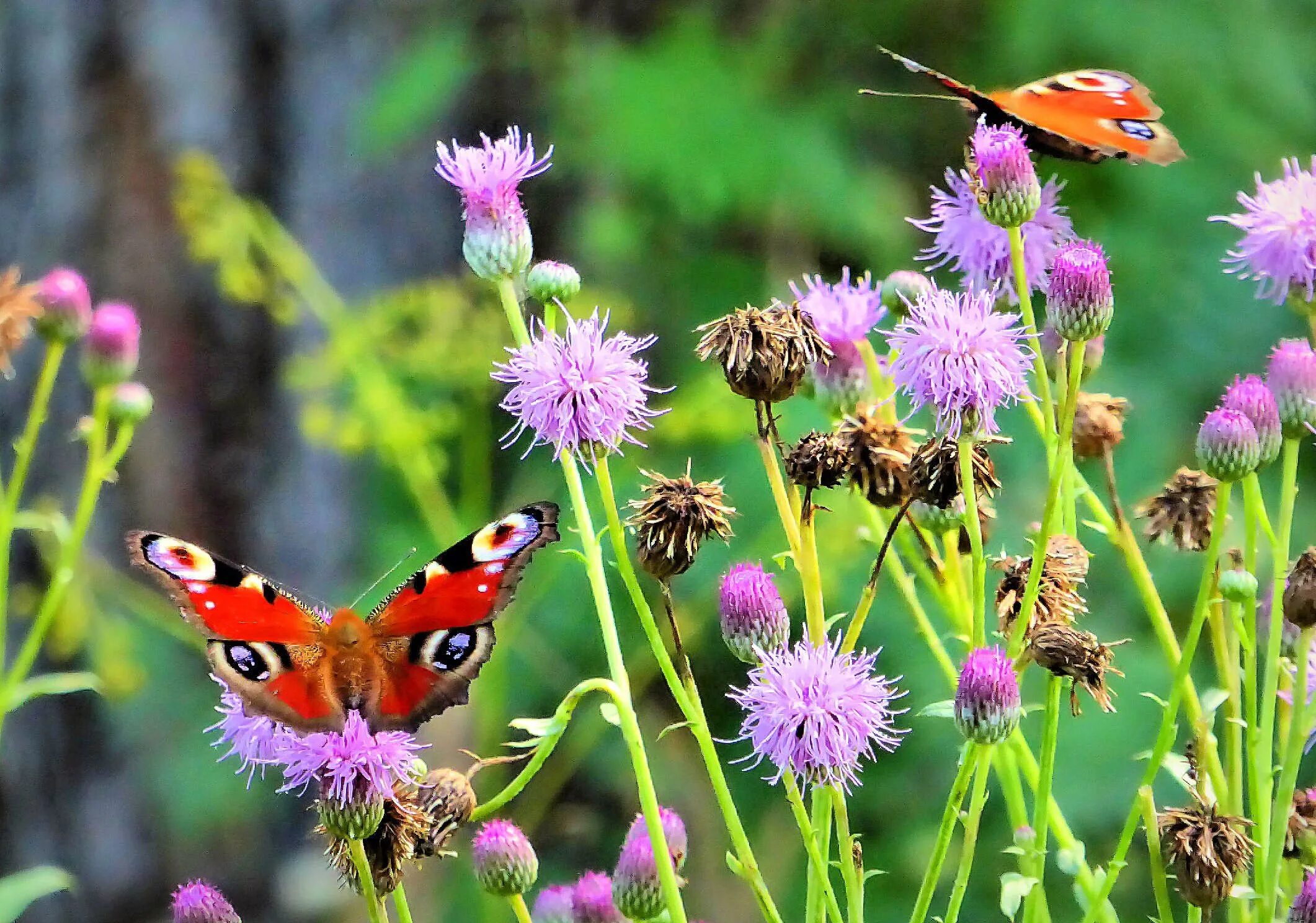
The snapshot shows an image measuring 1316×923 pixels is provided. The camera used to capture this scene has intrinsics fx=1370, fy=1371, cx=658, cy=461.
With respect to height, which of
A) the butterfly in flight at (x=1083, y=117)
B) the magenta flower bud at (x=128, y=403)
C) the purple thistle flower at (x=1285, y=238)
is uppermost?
the magenta flower bud at (x=128, y=403)

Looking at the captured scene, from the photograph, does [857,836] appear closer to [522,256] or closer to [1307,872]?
[1307,872]

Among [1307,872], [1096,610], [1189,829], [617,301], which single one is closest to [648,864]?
[1189,829]

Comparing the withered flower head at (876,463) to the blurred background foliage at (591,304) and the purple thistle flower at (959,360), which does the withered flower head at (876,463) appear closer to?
the purple thistle flower at (959,360)

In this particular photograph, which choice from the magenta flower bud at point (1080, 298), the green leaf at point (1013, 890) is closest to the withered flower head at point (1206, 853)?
the green leaf at point (1013, 890)

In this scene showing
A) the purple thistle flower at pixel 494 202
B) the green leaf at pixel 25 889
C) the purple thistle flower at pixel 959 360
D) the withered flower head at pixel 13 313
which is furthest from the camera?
the withered flower head at pixel 13 313

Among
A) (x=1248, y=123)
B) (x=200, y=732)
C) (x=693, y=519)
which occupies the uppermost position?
(x=1248, y=123)

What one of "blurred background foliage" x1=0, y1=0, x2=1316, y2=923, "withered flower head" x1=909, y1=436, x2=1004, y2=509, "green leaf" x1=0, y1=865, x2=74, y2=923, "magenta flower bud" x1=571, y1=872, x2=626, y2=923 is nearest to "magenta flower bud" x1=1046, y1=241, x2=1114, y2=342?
"withered flower head" x1=909, y1=436, x2=1004, y2=509

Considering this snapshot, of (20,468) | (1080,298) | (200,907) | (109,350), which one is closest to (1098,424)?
(1080,298)
